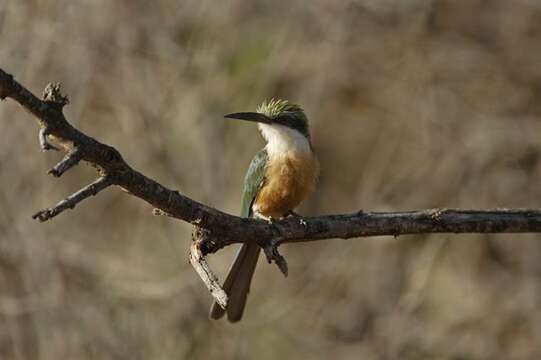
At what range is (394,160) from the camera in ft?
26.6

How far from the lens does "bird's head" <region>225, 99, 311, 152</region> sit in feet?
16.8

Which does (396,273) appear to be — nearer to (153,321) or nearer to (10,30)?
(153,321)

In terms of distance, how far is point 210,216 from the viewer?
3236 mm

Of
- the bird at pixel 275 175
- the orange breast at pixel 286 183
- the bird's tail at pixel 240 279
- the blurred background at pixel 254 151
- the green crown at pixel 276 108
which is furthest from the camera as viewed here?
the blurred background at pixel 254 151

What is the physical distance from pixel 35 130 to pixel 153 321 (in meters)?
1.97

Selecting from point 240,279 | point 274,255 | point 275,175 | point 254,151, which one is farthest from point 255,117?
point 254,151

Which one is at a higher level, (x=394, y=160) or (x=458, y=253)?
(x=394, y=160)

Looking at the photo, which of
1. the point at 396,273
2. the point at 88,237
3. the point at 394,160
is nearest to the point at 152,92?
the point at 88,237

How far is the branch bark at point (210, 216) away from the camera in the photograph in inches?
102

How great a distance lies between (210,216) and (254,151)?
194 inches

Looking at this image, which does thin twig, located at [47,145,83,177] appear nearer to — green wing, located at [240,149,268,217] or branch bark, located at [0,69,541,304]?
branch bark, located at [0,69,541,304]

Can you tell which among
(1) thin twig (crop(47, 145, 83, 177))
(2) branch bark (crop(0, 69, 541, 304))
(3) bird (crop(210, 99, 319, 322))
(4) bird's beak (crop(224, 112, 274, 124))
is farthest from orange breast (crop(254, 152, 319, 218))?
(1) thin twig (crop(47, 145, 83, 177))

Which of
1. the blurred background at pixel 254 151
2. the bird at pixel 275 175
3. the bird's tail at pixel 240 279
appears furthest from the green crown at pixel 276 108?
the blurred background at pixel 254 151

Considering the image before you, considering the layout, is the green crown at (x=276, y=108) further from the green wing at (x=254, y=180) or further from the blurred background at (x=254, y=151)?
the blurred background at (x=254, y=151)
